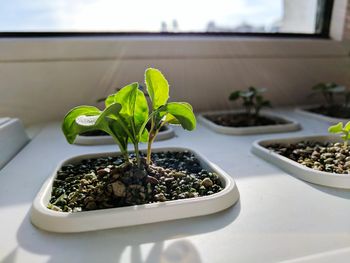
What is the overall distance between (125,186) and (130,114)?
106mm

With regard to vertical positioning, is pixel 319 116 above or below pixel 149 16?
below

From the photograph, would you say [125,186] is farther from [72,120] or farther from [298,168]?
[298,168]

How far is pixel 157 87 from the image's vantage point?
480 millimetres

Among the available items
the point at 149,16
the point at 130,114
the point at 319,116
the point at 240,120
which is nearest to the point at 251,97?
the point at 240,120

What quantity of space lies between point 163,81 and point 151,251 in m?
0.25

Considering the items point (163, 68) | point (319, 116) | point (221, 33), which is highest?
point (221, 33)

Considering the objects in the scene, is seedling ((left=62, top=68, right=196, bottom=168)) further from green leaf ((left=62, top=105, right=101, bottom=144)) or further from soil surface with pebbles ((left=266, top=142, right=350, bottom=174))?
soil surface with pebbles ((left=266, top=142, right=350, bottom=174))

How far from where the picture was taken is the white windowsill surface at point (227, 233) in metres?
0.35

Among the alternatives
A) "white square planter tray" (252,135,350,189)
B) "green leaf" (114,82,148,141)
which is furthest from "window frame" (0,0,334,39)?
"green leaf" (114,82,148,141)

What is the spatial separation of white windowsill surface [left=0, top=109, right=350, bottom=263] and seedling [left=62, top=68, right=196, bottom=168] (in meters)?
0.13

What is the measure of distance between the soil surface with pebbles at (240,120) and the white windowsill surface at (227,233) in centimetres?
36

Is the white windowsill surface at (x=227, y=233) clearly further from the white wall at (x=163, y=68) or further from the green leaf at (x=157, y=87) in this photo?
the white wall at (x=163, y=68)

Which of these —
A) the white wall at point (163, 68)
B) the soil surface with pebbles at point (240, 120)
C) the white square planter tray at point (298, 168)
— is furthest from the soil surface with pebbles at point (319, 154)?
the white wall at point (163, 68)

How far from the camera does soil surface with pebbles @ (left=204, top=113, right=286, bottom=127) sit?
913 millimetres
